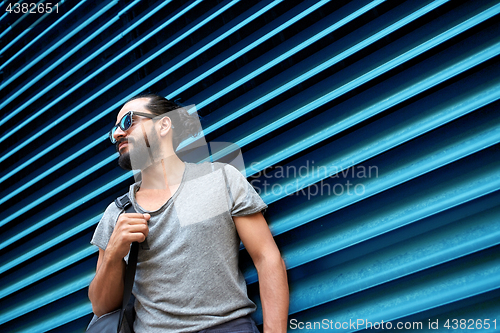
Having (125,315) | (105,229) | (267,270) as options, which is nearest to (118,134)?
(105,229)

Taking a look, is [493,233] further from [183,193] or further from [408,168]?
[183,193]

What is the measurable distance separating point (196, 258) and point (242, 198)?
0.35 m

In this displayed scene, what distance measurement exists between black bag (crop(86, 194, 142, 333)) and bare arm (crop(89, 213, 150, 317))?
0.05 m

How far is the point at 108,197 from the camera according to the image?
2.27 metres

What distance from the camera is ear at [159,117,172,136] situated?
1.97 metres

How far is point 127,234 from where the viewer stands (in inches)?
58.6

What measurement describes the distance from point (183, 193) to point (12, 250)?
1972 millimetres

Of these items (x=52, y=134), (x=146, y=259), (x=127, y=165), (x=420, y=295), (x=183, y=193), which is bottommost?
(x=420, y=295)

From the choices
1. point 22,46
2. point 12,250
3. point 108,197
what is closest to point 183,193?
point 108,197

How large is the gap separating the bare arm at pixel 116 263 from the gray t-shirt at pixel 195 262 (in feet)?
0.28

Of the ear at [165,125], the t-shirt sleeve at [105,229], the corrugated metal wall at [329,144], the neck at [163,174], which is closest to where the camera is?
the corrugated metal wall at [329,144]

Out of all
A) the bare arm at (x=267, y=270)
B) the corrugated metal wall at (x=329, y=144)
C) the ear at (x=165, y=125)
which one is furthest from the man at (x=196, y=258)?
the ear at (x=165, y=125)

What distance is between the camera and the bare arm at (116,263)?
150cm

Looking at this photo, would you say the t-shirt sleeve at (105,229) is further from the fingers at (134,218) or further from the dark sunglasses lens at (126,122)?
the dark sunglasses lens at (126,122)
